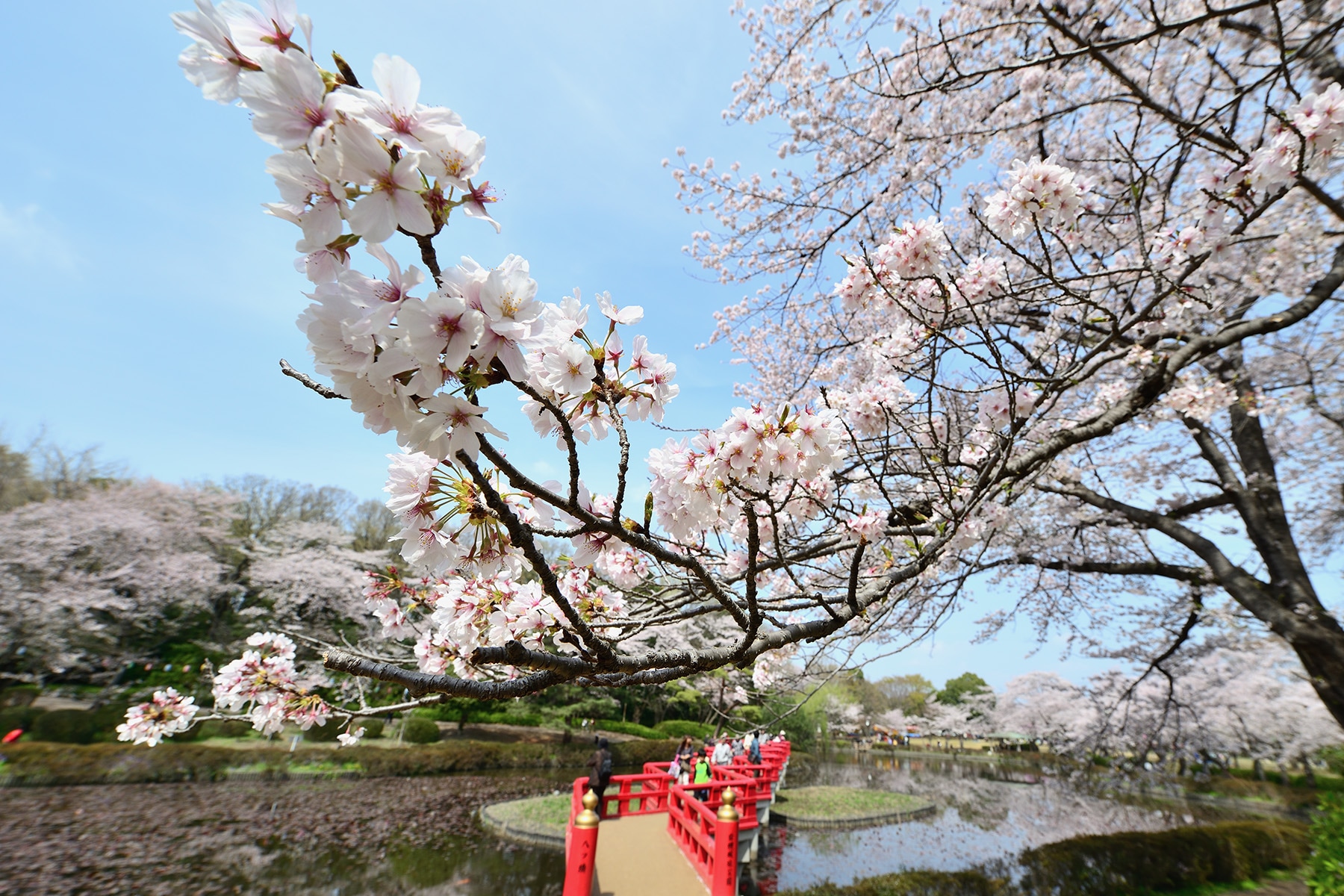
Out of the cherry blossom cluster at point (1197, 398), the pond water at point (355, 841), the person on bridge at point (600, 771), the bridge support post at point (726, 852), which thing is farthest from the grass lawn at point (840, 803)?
the cherry blossom cluster at point (1197, 398)

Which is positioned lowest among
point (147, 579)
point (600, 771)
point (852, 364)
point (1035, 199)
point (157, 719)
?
point (600, 771)

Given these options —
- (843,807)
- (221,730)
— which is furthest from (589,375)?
(221,730)

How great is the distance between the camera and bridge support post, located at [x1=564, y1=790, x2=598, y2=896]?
447 cm

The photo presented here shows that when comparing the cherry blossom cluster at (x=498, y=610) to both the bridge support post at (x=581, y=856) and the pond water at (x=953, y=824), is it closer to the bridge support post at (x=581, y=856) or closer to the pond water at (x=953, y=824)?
the bridge support post at (x=581, y=856)

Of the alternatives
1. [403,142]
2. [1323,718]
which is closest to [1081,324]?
[403,142]

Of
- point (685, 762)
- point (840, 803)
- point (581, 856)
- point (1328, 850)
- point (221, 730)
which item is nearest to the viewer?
point (581, 856)

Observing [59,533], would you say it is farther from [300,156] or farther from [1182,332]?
[1182,332]

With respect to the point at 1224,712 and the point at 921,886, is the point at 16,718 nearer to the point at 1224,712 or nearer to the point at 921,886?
the point at 921,886

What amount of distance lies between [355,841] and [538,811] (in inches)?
123

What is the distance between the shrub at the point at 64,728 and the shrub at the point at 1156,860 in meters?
16.6

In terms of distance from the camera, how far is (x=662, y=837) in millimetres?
6785

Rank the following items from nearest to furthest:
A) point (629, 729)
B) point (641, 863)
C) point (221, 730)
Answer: point (641, 863)
point (221, 730)
point (629, 729)

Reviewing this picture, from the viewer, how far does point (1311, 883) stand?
5.57 m

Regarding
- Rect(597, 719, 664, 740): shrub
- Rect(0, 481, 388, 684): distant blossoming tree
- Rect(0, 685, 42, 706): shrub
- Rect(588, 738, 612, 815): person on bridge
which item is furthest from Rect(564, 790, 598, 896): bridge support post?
Rect(0, 685, 42, 706): shrub
